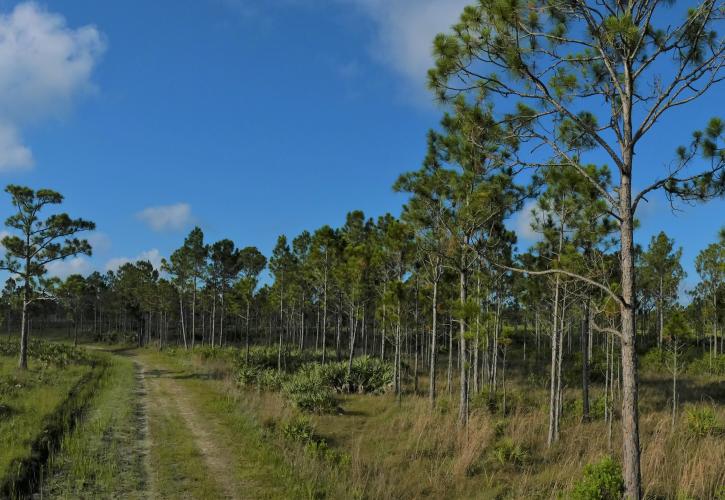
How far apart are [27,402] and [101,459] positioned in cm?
658

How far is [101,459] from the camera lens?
366 inches

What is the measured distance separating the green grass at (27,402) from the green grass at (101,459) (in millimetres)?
623

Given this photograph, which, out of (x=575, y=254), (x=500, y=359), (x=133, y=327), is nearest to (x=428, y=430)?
(x=575, y=254)

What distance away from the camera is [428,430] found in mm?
13664

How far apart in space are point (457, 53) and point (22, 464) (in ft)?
33.5

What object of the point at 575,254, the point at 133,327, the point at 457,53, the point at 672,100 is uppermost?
the point at 457,53

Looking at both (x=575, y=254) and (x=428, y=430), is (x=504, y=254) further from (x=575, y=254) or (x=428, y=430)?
(x=428, y=430)

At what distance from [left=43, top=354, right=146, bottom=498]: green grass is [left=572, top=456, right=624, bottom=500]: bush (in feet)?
22.3

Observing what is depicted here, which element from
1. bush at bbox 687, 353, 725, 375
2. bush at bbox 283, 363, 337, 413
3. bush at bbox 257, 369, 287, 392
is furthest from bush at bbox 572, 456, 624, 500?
bush at bbox 687, 353, 725, 375

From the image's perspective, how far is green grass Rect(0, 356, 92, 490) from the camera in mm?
9133

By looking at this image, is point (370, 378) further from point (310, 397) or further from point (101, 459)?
point (101, 459)

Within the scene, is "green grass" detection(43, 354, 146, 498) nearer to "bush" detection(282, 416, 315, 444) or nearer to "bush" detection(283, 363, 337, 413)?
"bush" detection(282, 416, 315, 444)

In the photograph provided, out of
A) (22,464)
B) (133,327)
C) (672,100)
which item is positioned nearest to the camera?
(672,100)

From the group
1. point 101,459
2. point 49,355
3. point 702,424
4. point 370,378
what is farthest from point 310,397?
point 49,355
